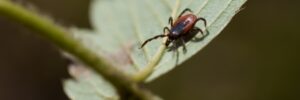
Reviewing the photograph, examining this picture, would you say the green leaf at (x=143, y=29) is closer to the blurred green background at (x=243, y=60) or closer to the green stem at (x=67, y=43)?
the green stem at (x=67, y=43)

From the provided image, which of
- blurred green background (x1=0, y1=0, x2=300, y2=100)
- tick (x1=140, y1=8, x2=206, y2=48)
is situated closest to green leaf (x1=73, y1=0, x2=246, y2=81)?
tick (x1=140, y1=8, x2=206, y2=48)

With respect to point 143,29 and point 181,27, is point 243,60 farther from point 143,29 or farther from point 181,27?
point 143,29

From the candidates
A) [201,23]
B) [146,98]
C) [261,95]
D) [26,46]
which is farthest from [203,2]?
[26,46]

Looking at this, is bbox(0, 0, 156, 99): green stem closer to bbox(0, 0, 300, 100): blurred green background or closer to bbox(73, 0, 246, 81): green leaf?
bbox(73, 0, 246, 81): green leaf

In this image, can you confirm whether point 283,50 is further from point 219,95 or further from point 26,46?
point 26,46

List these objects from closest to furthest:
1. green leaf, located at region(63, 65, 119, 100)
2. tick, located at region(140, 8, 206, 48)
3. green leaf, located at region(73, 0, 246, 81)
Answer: green leaf, located at region(73, 0, 246, 81) < green leaf, located at region(63, 65, 119, 100) < tick, located at region(140, 8, 206, 48)

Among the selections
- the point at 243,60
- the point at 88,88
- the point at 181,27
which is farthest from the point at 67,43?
the point at 243,60

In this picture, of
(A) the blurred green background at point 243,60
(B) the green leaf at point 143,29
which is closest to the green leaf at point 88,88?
(B) the green leaf at point 143,29
